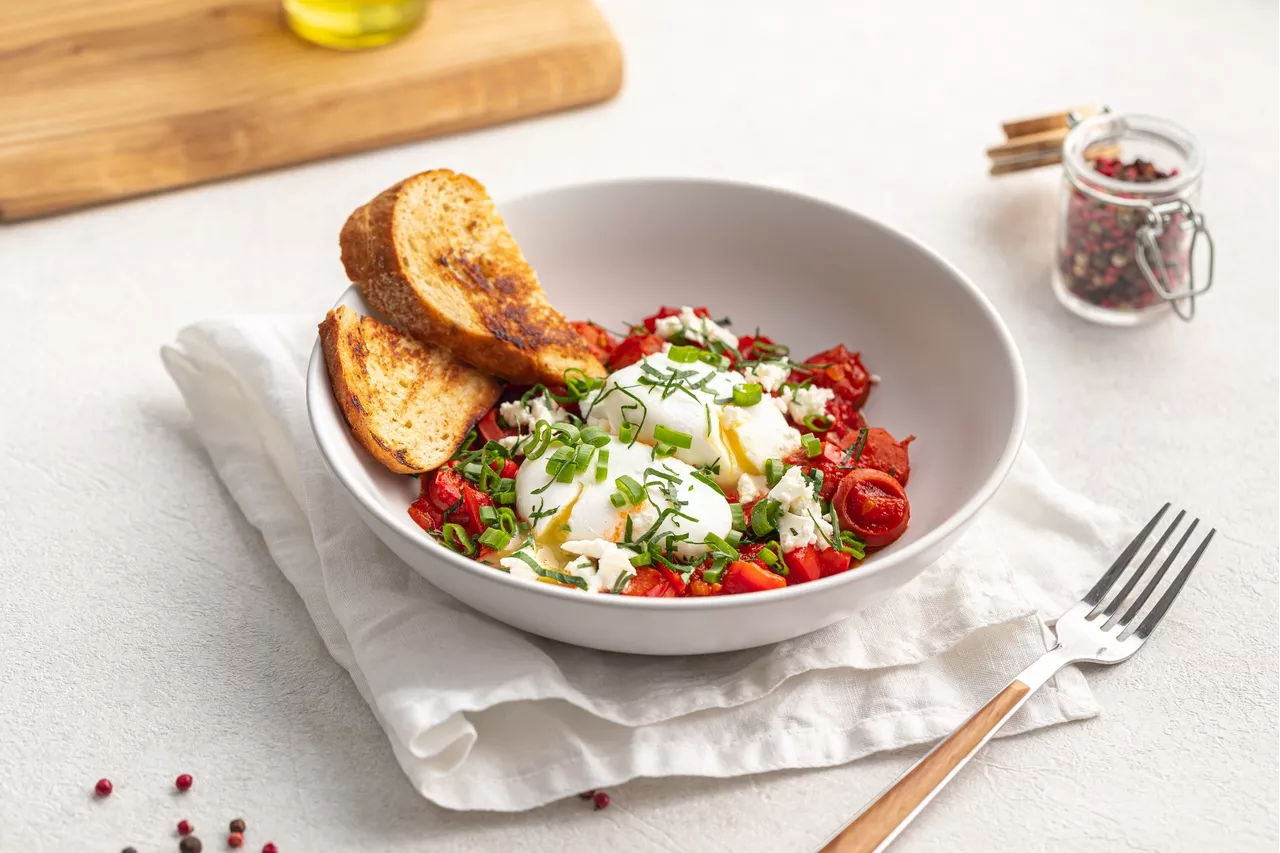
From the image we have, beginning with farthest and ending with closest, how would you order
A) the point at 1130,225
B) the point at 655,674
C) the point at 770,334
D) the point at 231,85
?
the point at 231,85
the point at 1130,225
the point at 770,334
the point at 655,674

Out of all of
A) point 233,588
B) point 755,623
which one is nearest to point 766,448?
point 755,623

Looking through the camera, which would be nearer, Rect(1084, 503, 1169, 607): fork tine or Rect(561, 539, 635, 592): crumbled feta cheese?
Rect(561, 539, 635, 592): crumbled feta cheese

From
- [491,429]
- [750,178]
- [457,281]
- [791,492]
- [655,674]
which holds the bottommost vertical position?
[750,178]

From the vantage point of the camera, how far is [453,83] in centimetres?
450

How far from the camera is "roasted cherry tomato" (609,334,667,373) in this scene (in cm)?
326

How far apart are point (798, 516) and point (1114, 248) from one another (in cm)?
173

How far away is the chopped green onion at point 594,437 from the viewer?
112 inches

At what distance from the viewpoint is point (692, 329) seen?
3285mm

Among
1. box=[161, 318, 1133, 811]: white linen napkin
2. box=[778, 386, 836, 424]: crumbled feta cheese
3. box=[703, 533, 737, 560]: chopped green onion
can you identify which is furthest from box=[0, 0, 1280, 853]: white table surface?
box=[778, 386, 836, 424]: crumbled feta cheese

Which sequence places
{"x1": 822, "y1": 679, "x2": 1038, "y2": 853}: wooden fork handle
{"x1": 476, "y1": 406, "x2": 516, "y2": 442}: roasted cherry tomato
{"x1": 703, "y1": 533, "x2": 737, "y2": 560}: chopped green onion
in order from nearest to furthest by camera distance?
{"x1": 822, "y1": 679, "x2": 1038, "y2": 853}: wooden fork handle < {"x1": 703, "y1": 533, "x2": 737, "y2": 560}: chopped green onion < {"x1": 476, "y1": 406, "x2": 516, "y2": 442}: roasted cherry tomato

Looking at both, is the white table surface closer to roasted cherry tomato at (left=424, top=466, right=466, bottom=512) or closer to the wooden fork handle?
the wooden fork handle

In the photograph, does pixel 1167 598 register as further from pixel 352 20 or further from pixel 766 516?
pixel 352 20

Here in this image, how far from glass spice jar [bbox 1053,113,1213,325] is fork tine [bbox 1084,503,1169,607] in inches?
38.4

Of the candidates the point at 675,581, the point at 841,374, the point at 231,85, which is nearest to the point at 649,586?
the point at 675,581
